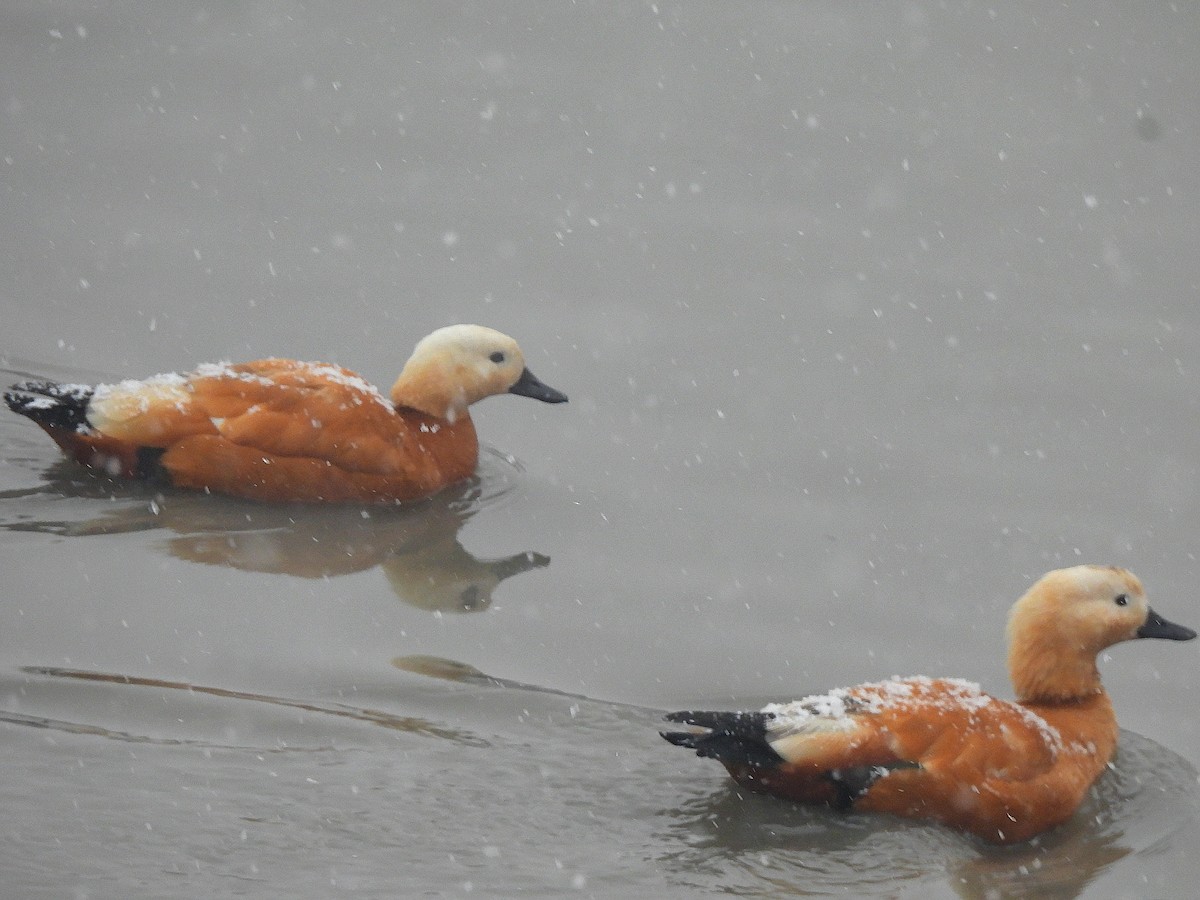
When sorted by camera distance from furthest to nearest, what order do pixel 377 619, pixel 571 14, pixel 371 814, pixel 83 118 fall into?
pixel 571 14 → pixel 83 118 → pixel 377 619 → pixel 371 814

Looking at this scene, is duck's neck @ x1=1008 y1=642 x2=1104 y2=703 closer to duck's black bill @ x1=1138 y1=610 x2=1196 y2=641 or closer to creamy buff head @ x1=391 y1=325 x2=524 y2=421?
duck's black bill @ x1=1138 y1=610 x2=1196 y2=641

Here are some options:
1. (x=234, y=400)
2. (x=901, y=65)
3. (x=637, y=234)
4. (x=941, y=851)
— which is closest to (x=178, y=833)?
(x=941, y=851)

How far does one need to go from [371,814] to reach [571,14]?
8624 mm

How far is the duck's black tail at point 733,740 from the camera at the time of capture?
6125mm

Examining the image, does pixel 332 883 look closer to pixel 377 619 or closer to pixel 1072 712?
pixel 377 619

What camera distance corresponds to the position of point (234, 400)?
849 centimetres

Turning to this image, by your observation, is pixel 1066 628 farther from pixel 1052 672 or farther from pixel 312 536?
pixel 312 536

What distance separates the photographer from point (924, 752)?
621cm

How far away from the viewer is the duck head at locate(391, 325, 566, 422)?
8.98 metres

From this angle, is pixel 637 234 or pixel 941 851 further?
pixel 637 234

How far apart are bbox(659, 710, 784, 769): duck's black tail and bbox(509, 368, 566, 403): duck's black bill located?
10.7ft

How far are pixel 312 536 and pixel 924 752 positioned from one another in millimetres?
3175

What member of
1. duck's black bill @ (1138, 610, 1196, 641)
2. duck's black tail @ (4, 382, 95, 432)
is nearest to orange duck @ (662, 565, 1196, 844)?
duck's black bill @ (1138, 610, 1196, 641)

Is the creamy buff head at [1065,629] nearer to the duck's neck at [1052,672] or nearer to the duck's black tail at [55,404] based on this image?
the duck's neck at [1052,672]
